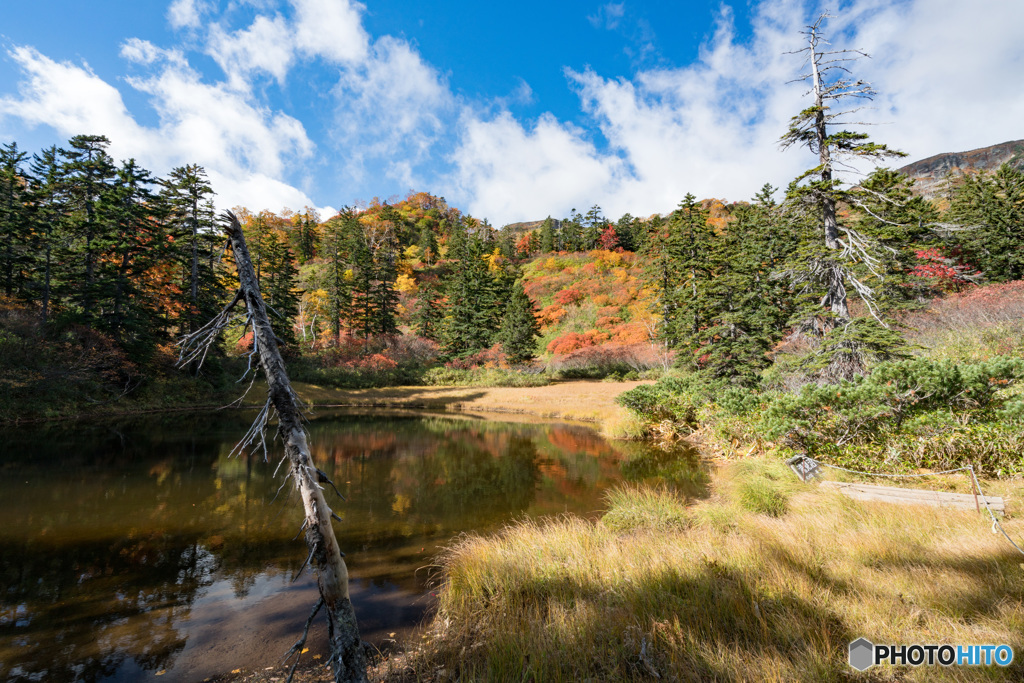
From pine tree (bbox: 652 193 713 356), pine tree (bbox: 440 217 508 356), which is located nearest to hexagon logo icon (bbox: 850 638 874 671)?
pine tree (bbox: 652 193 713 356)

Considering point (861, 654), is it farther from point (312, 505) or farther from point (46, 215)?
point (46, 215)

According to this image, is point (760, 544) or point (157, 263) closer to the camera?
point (760, 544)

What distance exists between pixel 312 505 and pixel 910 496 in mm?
→ 9143

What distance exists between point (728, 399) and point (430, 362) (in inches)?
1215

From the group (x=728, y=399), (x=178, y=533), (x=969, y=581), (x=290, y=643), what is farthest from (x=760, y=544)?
(x=178, y=533)

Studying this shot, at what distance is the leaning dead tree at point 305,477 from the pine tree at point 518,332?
34.4m

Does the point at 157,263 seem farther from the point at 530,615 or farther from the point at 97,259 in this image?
the point at 530,615

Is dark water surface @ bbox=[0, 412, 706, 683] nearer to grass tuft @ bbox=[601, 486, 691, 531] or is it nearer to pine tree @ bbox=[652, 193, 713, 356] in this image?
grass tuft @ bbox=[601, 486, 691, 531]

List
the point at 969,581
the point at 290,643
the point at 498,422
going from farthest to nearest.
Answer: the point at 498,422 → the point at 290,643 → the point at 969,581

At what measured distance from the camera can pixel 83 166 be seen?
88.1 feet

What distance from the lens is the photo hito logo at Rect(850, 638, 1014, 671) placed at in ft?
9.43

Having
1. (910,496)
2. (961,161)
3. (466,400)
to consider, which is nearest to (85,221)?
(466,400)

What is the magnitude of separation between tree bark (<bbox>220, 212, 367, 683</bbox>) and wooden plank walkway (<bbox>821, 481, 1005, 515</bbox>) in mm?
8025

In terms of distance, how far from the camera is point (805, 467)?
920 centimetres
